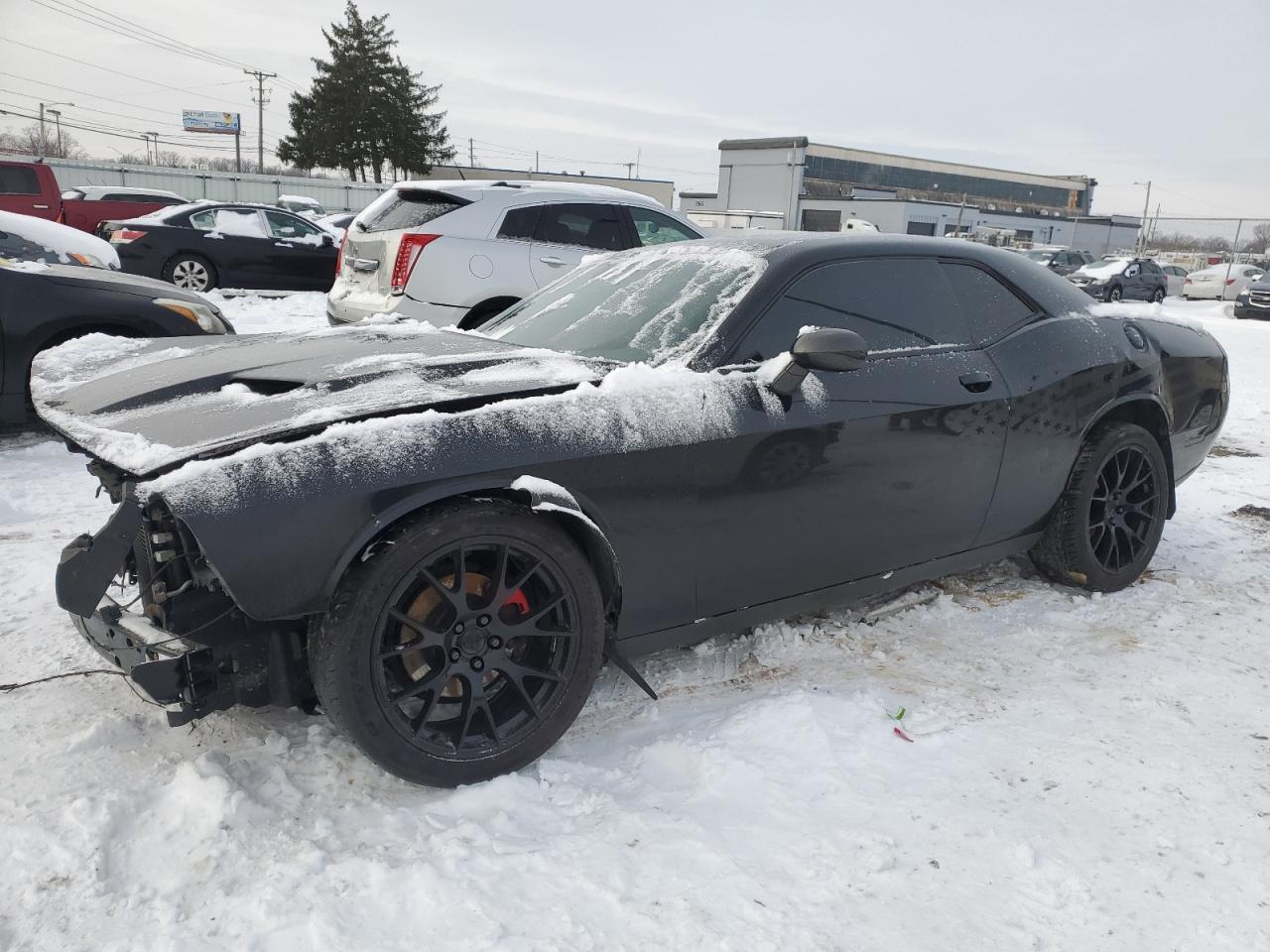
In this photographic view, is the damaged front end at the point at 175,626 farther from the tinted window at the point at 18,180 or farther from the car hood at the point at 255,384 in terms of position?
the tinted window at the point at 18,180

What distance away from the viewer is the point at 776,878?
215cm

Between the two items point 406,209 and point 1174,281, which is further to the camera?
point 1174,281

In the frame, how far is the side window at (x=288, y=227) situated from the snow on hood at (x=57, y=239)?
5.88 m

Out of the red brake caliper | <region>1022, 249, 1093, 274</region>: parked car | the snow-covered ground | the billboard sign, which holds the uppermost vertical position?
the billboard sign

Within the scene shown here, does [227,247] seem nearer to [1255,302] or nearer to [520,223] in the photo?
[520,223]

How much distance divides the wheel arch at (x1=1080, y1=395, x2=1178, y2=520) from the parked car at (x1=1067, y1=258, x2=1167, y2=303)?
22505 mm

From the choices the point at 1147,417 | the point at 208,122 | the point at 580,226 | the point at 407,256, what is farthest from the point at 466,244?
the point at 208,122

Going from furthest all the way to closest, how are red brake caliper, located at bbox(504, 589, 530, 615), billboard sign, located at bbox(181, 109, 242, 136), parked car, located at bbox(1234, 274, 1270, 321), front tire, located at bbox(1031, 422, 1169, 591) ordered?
billboard sign, located at bbox(181, 109, 242, 136)
parked car, located at bbox(1234, 274, 1270, 321)
front tire, located at bbox(1031, 422, 1169, 591)
red brake caliper, located at bbox(504, 589, 530, 615)

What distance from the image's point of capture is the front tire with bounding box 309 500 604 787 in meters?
2.21

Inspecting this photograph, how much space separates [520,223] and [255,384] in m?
4.78

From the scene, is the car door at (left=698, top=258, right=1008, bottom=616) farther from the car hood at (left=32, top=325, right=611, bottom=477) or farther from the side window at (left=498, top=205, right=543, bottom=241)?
the side window at (left=498, top=205, right=543, bottom=241)

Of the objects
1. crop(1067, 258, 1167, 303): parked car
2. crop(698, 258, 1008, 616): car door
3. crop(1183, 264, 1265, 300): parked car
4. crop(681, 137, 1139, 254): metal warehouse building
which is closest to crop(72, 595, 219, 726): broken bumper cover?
crop(698, 258, 1008, 616): car door

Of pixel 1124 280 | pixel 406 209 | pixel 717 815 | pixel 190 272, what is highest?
pixel 1124 280

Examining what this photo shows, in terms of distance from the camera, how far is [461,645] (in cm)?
237
